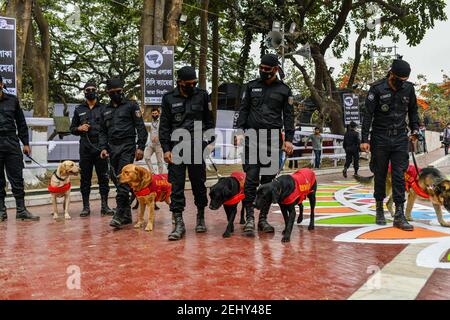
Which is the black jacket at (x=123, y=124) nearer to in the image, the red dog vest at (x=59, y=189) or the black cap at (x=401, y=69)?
the red dog vest at (x=59, y=189)

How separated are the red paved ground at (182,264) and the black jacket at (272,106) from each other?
1.44m

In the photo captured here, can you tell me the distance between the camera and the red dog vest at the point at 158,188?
6359mm

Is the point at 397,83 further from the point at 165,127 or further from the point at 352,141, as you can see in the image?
the point at 352,141

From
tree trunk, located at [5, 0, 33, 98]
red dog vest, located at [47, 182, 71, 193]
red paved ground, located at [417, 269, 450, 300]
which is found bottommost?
red paved ground, located at [417, 269, 450, 300]

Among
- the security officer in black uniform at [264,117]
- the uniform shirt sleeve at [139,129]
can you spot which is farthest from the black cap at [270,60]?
the uniform shirt sleeve at [139,129]

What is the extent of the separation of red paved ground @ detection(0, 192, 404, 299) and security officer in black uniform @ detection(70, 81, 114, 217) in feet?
5.12

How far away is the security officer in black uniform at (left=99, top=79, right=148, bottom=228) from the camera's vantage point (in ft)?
21.7

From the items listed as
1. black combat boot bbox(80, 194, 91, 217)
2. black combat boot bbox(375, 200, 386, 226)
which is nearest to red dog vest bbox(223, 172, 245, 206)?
black combat boot bbox(375, 200, 386, 226)

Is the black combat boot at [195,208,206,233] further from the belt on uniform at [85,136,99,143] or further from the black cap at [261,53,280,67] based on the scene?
the belt on uniform at [85,136,99,143]

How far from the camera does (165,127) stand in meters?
5.97

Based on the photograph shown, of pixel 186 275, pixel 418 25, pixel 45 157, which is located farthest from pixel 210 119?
pixel 418 25

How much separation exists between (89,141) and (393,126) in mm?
4816
